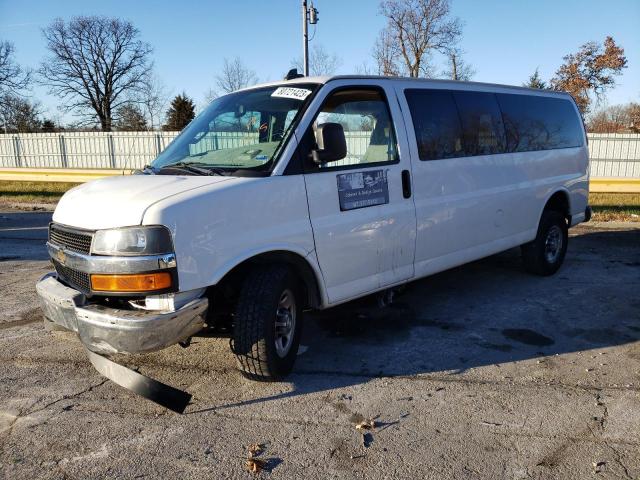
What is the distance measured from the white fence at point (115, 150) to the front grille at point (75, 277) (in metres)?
18.8

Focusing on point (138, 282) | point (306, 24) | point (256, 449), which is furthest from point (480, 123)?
point (306, 24)

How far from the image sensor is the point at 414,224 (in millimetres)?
4602

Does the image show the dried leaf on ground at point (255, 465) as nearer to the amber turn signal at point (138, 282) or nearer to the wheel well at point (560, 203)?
the amber turn signal at point (138, 282)

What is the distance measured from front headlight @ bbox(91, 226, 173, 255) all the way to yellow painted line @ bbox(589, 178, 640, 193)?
1224 centimetres

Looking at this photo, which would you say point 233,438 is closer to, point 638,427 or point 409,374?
point 409,374

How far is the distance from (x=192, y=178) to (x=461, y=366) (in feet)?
8.06

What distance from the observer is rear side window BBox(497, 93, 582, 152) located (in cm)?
597

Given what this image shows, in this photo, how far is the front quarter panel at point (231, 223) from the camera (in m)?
3.17

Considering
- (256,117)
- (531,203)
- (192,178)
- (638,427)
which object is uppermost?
(256,117)

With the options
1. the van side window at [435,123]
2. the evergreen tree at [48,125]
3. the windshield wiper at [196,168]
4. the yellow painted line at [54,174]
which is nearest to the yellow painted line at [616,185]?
the van side window at [435,123]

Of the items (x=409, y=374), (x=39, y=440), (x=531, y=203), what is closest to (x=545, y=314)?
(x=531, y=203)

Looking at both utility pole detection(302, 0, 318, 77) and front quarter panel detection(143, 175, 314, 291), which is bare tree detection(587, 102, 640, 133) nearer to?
utility pole detection(302, 0, 318, 77)

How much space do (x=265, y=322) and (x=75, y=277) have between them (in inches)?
51.3

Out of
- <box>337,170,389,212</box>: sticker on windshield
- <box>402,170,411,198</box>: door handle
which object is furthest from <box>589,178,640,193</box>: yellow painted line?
<box>337,170,389,212</box>: sticker on windshield
